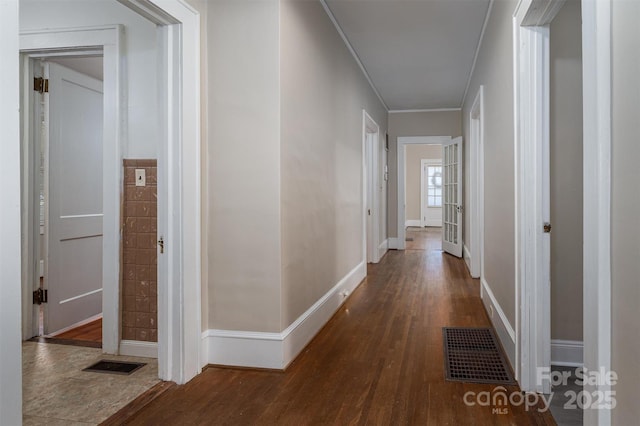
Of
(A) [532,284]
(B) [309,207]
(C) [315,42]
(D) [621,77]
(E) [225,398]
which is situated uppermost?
(C) [315,42]

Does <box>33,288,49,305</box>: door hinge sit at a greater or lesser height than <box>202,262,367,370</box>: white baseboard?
greater

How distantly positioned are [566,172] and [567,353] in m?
1.12

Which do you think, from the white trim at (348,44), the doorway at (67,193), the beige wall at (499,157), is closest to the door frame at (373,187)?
the white trim at (348,44)

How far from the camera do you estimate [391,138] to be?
337 inches

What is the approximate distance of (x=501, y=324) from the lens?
3.16 meters

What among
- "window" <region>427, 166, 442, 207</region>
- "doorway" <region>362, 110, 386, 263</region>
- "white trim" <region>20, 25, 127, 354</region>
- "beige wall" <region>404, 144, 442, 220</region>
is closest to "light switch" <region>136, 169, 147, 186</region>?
"white trim" <region>20, 25, 127, 354</region>

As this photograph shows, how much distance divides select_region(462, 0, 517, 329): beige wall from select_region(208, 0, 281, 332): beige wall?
1443 millimetres

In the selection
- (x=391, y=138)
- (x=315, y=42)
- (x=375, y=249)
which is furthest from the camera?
(x=391, y=138)

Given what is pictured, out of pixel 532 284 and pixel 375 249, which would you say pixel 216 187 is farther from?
pixel 375 249

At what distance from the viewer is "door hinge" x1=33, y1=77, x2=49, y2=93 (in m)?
3.42

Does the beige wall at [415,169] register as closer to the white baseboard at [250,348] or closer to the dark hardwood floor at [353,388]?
the dark hardwood floor at [353,388]

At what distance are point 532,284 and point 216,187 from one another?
1.90 metres

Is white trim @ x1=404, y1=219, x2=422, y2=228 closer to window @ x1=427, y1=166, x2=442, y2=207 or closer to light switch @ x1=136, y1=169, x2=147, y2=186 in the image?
window @ x1=427, y1=166, x2=442, y2=207

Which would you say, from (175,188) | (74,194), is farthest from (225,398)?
(74,194)
